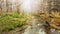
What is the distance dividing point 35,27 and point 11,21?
0.93 ft

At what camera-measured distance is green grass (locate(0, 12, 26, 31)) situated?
145 cm

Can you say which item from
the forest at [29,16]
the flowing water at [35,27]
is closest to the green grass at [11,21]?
the forest at [29,16]

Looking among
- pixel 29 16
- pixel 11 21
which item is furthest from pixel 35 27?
pixel 11 21

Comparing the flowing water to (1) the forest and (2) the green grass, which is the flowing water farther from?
(2) the green grass

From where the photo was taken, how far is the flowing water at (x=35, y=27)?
1463mm

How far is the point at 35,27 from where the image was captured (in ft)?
4.92

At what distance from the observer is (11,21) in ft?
4.87

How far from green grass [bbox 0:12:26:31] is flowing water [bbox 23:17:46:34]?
0.34ft

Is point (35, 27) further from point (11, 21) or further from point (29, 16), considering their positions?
point (11, 21)

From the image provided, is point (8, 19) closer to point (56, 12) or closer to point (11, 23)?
point (11, 23)

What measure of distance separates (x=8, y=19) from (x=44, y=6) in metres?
0.45

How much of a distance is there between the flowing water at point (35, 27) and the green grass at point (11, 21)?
0.34ft

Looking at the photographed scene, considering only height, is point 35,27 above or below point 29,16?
below

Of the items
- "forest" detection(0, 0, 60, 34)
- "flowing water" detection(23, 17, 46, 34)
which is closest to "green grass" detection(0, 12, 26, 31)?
"forest" detection(0, 0, 60, 34)
